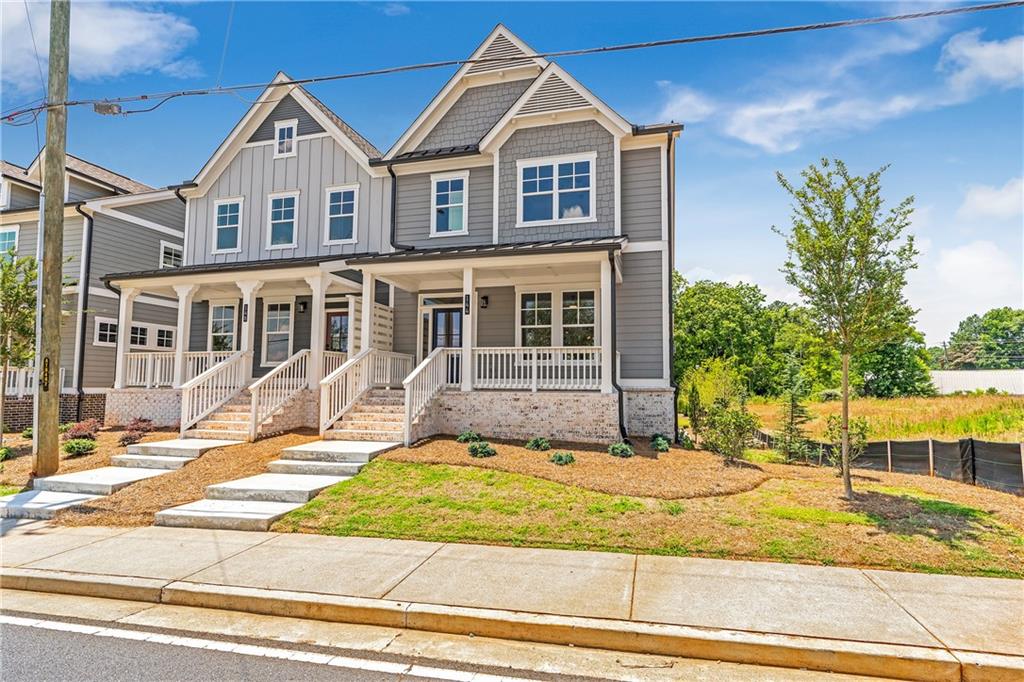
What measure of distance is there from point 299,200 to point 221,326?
16.8 ft

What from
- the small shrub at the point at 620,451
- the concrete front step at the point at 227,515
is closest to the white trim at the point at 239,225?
the concrete front step at the point at 227,515

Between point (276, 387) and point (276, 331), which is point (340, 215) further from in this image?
point (276, 387)

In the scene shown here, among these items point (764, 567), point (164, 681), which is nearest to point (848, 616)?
point (764, 567)

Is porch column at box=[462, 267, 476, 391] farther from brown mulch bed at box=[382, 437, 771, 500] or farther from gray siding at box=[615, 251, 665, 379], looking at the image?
gray siding at box=[615, 251, 665, 379]

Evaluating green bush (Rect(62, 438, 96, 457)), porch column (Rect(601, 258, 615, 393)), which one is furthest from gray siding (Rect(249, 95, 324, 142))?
porch column (Rect(601, 258, 615, 393))

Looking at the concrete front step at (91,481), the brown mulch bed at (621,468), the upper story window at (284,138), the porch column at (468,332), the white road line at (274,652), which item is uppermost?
the upper story window at (284,138)

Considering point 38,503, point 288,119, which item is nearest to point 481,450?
point 38,503

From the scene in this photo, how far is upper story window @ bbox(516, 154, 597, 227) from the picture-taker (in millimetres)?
15086

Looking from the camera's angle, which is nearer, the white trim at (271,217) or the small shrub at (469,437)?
the small shrub at (469,437)

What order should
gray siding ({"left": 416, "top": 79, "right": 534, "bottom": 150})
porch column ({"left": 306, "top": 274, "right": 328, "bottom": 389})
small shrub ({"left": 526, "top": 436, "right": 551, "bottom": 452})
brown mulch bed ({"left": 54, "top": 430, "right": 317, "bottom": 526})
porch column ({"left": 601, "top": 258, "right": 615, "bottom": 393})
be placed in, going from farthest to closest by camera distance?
gray siding ({"left": 416, "top": 79, "right": 534, "bottom": 150}) < porch column ({"left": 306, "top": 274, "right": 328, "bottom": 389}) < porch column ({"left": 601, "top": 258, "right": 615, "bottom": 393}) < small shrub ({"left": 526, "top": 436, "right": 551, "bottom": 452}) < brown mulch bed ({"left": 54, "top": 430, "right": 317, "bottom": 526})

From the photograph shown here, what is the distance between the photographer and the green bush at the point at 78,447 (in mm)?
11944

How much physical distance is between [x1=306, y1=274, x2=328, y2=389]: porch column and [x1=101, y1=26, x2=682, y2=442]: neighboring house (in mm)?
49

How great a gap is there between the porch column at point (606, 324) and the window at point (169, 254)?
18415mm

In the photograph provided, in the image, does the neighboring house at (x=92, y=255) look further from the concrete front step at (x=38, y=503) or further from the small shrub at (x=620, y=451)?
the small shrub at (x=620, y=451)
